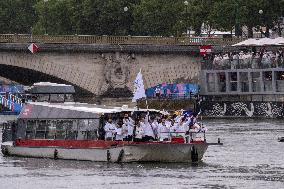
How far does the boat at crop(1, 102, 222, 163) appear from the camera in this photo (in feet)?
189

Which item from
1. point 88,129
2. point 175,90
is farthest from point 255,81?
point 88,129

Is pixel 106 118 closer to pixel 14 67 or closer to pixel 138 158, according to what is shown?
pixel 138 158

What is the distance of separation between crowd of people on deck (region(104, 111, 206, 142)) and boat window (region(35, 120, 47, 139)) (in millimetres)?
4477

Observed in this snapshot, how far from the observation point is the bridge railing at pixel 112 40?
348ft

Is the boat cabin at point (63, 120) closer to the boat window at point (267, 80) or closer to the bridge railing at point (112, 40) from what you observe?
the bridge railing at point (112, 40)

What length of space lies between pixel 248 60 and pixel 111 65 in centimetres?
1112

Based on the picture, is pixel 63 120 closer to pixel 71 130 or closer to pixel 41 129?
pixel 71 130

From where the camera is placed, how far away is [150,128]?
58000 millimetres

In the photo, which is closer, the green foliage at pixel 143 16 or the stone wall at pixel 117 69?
A: the stone wall at pixel 117 69

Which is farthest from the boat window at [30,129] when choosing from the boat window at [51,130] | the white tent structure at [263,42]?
the white tent structure at [263,42]

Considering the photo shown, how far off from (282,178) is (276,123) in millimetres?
41315

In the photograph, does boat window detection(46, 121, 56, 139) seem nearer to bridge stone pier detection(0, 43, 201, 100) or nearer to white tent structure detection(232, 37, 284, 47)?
bridge stone pier detection(0, 43, 201, 100)

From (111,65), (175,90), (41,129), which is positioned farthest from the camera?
(175,90)

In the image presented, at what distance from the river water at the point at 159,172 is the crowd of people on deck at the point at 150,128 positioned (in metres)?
1.25
